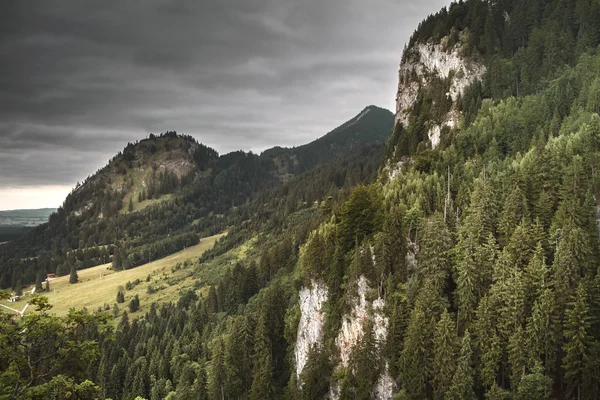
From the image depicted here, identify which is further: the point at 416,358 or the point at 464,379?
the point at 416,358

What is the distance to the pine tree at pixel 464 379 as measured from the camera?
4791 cm

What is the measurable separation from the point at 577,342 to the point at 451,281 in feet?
62.3

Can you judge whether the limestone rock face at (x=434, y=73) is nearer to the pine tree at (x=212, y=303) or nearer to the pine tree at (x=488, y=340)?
the pine tree at (x=488, y=340)

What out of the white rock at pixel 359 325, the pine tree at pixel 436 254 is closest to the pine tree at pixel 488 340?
the pine tree at pixel 436 254

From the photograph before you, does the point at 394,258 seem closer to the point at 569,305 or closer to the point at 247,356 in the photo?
the point at 569,305

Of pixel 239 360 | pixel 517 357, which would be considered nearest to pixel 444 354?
pixel 517 357

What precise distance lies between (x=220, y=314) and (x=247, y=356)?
136 ft

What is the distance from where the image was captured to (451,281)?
6128cm

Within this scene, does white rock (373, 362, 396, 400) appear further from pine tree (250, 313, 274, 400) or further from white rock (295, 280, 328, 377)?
pine tree (250, 313, 274, 400)

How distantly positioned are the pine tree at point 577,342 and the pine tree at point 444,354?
506 inches

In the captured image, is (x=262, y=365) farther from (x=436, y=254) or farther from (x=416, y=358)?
(x=436, y=254)

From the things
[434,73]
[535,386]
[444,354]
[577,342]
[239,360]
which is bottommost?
[239,360]

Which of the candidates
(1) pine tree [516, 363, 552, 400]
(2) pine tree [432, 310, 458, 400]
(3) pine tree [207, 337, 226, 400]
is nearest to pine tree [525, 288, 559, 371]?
(1) pine tree [516, 363, 552, 400]

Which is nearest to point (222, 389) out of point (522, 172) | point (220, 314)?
point (220, 314)
